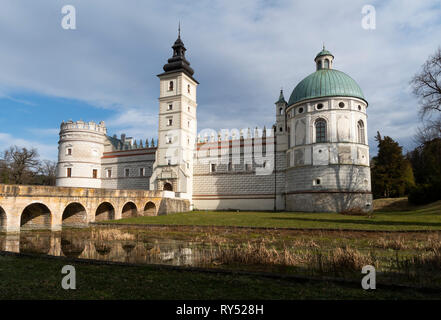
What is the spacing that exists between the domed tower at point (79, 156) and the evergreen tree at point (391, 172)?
134 ft

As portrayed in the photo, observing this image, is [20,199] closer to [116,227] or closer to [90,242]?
[116,227]

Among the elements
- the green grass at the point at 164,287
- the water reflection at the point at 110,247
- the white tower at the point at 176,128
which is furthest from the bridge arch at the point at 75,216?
the green grass at the point at 164,287

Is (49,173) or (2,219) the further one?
(49,173)

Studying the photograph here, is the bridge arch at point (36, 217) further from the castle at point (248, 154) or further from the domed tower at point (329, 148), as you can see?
the domed tower at point (329, 148)

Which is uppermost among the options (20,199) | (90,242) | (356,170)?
(356,170)

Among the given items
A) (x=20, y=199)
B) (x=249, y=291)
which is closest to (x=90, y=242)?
(x=20, y=199)

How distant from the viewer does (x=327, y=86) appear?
108ft

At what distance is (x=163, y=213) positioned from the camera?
107 feet

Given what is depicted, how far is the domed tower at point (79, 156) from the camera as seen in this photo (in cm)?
4444

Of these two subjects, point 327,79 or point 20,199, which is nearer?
point 20,199

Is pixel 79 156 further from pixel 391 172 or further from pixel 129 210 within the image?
pixel 391 172

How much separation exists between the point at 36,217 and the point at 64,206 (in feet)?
6.82

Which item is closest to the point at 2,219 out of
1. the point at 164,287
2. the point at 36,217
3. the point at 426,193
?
the point at 36,217
